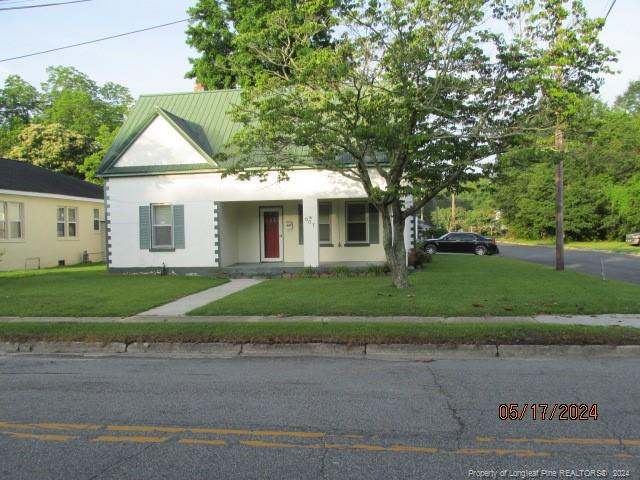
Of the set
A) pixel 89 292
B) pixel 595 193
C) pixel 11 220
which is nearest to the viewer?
pixel 89 292

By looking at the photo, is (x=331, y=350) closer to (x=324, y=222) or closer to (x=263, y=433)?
(x=263, y=433)

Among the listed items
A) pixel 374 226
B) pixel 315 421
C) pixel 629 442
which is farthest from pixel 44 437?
pixel 374 226

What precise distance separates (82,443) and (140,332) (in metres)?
4.57

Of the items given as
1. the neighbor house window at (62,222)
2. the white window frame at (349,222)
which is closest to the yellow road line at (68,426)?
the white window frame at (349,222)

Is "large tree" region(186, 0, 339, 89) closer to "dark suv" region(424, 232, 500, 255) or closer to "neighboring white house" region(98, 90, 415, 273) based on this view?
"neighboring white house" region(98, 90, 415, 273)

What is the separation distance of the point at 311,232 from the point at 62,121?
41.6 meters

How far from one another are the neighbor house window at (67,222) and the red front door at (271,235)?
11.4 m

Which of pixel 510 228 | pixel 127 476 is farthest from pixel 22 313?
pixel 510 228

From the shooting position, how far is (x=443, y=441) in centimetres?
434

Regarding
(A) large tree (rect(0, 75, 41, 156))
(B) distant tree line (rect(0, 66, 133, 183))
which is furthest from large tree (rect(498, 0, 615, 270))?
(A) large tree (rect(0, 75, 41, 156))

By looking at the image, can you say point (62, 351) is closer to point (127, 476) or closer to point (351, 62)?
point (127, 476)

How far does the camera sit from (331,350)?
26.6 ft

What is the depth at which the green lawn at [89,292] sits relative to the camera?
36.9ft

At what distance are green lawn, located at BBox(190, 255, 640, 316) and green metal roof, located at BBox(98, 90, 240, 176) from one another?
21.6 feet
